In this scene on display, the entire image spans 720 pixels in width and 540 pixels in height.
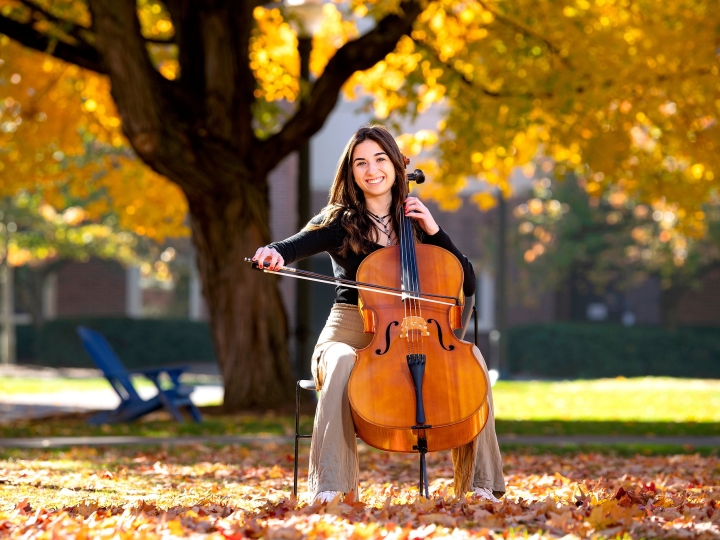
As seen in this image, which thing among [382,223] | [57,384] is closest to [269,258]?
[382,223]

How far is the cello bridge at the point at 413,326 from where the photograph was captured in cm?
448

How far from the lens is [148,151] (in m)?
9.87

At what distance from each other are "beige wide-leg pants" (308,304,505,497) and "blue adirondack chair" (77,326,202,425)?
6.30m

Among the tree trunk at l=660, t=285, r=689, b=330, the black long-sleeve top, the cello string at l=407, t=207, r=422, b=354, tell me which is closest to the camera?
the cello string at l=407, t=207, r=422, b=354

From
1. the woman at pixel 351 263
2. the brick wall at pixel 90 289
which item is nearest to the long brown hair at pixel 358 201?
the woman at pixel 351 263

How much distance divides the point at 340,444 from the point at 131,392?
6851 mm

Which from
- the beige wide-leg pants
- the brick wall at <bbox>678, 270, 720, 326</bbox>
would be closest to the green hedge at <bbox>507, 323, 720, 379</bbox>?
the brick wall at <bbox>678, 270, 720, 326</bbox>

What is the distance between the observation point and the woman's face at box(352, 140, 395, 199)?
5031 millimetres

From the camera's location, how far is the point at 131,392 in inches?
432

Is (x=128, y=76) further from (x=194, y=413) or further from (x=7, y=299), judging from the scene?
(x=7, y=299)

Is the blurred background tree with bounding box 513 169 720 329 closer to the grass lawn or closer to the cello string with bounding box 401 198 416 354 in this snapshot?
the grass lawn

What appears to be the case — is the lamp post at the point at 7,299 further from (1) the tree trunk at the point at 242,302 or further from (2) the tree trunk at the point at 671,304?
(2) the tree trunk at the point at 671,304

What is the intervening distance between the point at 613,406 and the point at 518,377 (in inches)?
327

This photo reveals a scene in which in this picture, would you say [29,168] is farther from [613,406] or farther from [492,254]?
[492,254]
